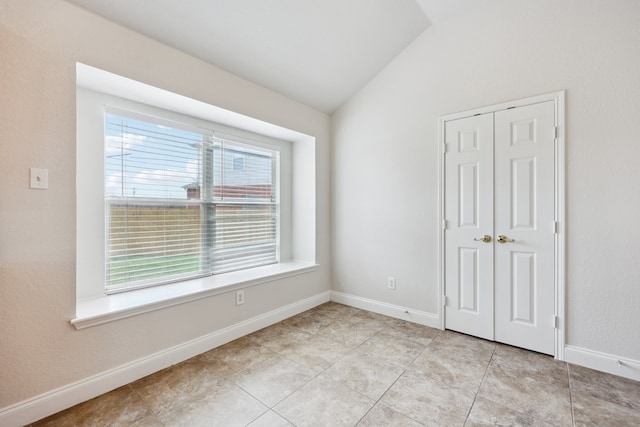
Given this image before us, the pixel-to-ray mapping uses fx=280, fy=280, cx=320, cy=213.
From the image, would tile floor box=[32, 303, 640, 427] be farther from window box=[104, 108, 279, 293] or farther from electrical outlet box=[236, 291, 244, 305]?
window box=[104, 108, 279, 293]

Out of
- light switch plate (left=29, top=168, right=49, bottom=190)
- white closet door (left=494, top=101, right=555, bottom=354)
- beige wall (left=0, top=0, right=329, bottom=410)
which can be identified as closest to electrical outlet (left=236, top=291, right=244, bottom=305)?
beige wall (left=0, top=0, right=329, bottom=410)

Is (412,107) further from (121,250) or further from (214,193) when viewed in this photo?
(121,250)

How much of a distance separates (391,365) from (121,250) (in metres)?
2.39

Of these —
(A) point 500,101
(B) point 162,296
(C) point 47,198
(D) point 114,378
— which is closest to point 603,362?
(A) point 500,101

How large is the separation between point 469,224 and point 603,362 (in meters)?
1.36

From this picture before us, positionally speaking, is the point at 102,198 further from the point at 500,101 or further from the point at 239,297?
the point at 500,101

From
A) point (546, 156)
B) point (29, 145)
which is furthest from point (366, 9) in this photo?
point (29, 145)

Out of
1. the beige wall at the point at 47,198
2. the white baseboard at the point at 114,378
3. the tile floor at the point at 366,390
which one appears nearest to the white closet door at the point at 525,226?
the tile floor at the point at 366,390

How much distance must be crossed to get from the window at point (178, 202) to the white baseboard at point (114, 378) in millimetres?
651

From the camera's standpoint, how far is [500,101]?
2.52 metres

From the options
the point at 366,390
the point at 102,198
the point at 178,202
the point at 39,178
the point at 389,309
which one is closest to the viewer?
the point at 39,178

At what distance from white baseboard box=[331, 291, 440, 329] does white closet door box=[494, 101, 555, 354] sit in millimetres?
600

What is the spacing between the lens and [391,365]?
220cm

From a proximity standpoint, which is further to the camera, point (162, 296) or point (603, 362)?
point (162, 296)
